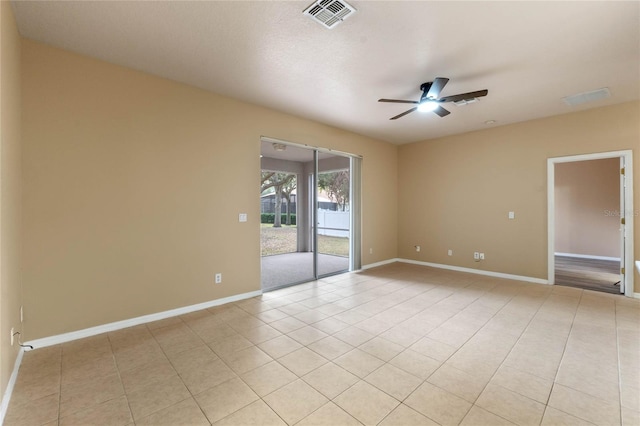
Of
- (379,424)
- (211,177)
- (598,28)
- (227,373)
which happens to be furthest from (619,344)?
(211,177)

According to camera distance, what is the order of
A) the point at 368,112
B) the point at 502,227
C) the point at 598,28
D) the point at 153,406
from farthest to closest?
the point at 502,227
the point at 368,112
the point at 598,28
the point at 153,406

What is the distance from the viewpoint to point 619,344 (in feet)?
8.69

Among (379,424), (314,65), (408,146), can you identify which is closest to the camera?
(379,424)

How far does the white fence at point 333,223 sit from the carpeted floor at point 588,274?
506 cm

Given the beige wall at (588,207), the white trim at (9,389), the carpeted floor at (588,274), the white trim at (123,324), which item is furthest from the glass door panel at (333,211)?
the beige wall at (588,207)

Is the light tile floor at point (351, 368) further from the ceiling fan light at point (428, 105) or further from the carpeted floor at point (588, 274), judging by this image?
the ceiling fan light at point (428, 105)

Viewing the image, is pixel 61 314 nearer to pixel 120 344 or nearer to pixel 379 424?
pixel 120 344

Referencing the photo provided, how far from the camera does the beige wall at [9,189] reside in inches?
73.5

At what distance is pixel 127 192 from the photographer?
306cm

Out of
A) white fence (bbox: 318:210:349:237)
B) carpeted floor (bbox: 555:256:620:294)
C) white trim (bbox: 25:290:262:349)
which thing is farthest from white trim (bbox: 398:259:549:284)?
white trim (bbox: 25:290:262:349)

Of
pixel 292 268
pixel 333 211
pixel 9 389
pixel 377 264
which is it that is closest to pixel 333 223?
pixel 333 211

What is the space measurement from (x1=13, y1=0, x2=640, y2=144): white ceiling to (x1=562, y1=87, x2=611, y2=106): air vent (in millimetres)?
94

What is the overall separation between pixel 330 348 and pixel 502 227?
4.44 m

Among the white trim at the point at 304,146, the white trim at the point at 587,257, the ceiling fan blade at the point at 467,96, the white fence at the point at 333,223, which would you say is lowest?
the white trim at the point at 587,257
